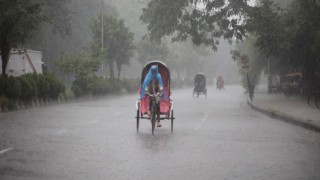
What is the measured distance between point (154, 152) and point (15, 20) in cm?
1858

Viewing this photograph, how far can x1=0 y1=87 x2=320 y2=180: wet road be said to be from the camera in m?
8.34

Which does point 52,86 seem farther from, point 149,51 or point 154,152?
point 149,51

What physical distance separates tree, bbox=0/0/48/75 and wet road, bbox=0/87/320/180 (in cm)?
1086

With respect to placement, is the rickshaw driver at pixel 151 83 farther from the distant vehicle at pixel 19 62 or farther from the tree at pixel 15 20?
the distant vehicle at pixel 19 62

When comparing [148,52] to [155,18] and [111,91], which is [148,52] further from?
[155,18]

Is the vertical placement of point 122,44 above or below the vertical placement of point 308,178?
above

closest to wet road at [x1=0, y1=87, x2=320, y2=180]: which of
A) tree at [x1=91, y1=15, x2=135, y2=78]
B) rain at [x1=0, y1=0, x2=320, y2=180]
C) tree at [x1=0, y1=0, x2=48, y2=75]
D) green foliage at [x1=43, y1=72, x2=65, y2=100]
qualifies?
rain at [x1=0, y1=0, x2=320, y2=180]

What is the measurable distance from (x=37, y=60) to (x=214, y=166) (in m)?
28.2

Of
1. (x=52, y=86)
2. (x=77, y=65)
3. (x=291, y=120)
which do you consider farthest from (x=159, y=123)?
(x=77, y=65)

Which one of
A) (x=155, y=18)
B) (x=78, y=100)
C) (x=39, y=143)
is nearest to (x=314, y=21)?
(x=155, y=18)

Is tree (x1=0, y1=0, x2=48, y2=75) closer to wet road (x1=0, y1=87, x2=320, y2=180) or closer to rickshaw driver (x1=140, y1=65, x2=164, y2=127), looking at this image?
wet road (x1=0, y1=87, x2=320, y2=180)

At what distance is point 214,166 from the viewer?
29.9 feet

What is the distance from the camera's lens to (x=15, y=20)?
89.0ft

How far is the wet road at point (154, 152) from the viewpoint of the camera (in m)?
8.34
